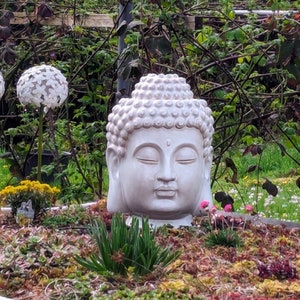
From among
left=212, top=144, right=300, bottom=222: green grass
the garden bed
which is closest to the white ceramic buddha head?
the garden bed

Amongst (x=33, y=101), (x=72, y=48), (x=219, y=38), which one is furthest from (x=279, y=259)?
(x=72, y=48)

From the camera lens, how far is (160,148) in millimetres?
4938

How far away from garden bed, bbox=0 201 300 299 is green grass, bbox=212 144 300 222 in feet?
6.98

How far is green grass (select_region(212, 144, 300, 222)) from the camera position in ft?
26.3

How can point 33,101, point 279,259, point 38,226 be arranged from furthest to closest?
point 33,101 → point 38,226 → point 279,259

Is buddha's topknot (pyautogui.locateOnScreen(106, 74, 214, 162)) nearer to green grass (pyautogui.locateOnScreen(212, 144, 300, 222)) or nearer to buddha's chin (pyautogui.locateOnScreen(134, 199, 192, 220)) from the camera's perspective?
buddha's chin (pyautogui.locateOnScreen(134, 199, 192, 220))

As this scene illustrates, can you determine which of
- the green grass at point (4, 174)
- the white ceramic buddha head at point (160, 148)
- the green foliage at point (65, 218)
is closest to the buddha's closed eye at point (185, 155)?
the white ceramic buddha head at point (160, 148)

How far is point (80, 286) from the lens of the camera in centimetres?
402

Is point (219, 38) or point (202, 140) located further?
point (219, 38)

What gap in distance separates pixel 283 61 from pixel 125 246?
2.26 meters

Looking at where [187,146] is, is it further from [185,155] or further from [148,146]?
[148,146]

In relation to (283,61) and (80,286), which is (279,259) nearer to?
(80,286)

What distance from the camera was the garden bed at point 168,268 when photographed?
3.97m

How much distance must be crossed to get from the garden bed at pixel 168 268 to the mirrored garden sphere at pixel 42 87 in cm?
91
